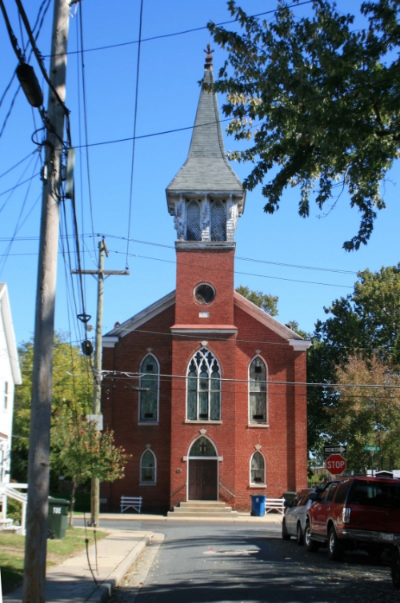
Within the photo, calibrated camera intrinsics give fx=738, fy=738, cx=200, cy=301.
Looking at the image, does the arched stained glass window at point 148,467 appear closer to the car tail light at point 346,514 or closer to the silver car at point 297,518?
the silver car at point 297,518

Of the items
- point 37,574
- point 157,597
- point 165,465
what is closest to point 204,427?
point 165,465

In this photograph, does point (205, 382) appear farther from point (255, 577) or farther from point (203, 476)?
point (255, 577)

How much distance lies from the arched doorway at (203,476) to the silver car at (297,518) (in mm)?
13878

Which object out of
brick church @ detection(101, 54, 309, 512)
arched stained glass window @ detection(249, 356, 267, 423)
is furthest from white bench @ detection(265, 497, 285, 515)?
arched stained glass window @ detection(249, 356, 267, 423)

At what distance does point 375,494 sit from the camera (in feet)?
49.6

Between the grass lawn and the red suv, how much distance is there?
5.48 m

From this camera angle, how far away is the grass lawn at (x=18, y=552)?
1121 centimetres

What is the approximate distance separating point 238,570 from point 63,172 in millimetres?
7780

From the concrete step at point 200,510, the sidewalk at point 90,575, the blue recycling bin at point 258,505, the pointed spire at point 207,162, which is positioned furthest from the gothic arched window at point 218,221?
the sidewalk at point 90,575

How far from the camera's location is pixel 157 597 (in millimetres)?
10711

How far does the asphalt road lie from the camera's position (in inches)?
414

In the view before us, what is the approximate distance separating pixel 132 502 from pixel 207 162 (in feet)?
58.7

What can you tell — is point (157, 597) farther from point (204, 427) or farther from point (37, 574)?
point (204, 427)

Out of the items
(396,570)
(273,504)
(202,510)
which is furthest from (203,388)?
(396,570)
